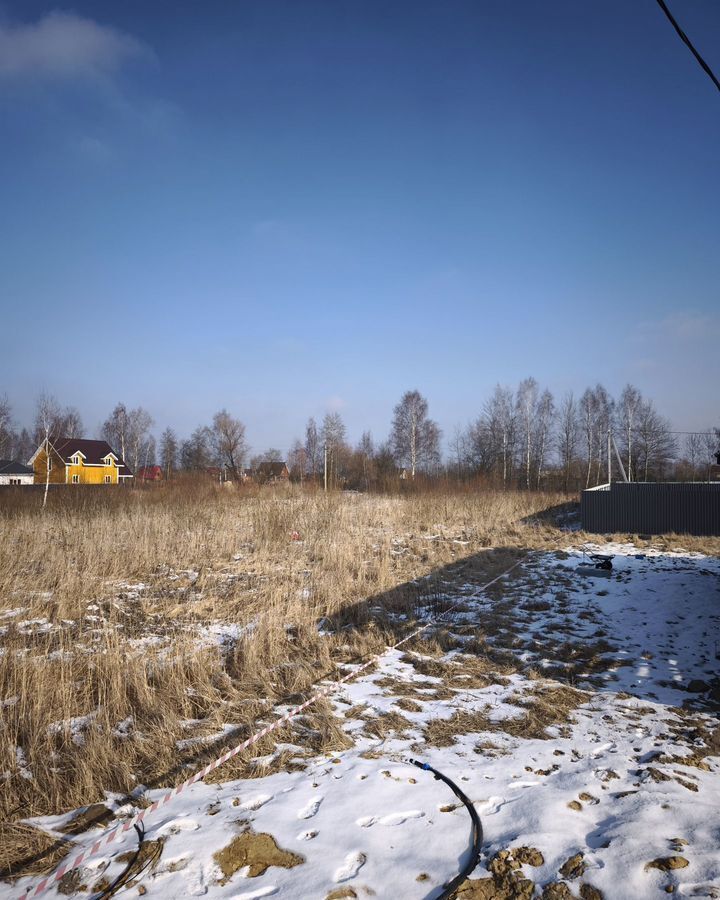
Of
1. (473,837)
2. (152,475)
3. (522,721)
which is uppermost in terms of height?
(152,475)

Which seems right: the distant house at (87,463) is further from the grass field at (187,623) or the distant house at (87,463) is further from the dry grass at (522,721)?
the dry grass at (522,721)

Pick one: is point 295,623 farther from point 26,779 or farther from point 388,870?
point 388,870

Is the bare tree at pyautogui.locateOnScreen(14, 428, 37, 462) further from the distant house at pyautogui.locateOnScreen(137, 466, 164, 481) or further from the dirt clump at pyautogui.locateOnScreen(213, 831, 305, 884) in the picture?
the dirt clump at pyautogui.locateOnScreen(213, 831, 305, 884)

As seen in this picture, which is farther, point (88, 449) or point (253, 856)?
point (88, 449)

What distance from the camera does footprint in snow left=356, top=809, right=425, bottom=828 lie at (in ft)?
9.24

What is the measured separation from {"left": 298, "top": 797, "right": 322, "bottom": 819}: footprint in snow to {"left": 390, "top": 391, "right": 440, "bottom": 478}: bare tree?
36771mm

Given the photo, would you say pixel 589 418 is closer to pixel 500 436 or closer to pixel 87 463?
pixel 500 436

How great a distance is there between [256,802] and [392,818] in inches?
30.0

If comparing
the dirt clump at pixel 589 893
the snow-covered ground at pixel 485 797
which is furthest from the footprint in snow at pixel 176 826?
the dirt clump at pixel 589 893

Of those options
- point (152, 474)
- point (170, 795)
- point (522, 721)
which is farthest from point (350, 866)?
point (152, 474)

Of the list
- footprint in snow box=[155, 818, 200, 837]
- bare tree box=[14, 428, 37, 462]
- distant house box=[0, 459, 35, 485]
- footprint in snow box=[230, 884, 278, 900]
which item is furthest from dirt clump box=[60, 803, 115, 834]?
bare tree box=[14, 428, 37, 462]

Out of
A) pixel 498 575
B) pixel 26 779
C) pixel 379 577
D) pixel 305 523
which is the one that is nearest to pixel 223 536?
pixel 305 523

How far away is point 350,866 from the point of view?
8.13 feet

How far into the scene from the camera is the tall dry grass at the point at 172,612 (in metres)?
3.62
